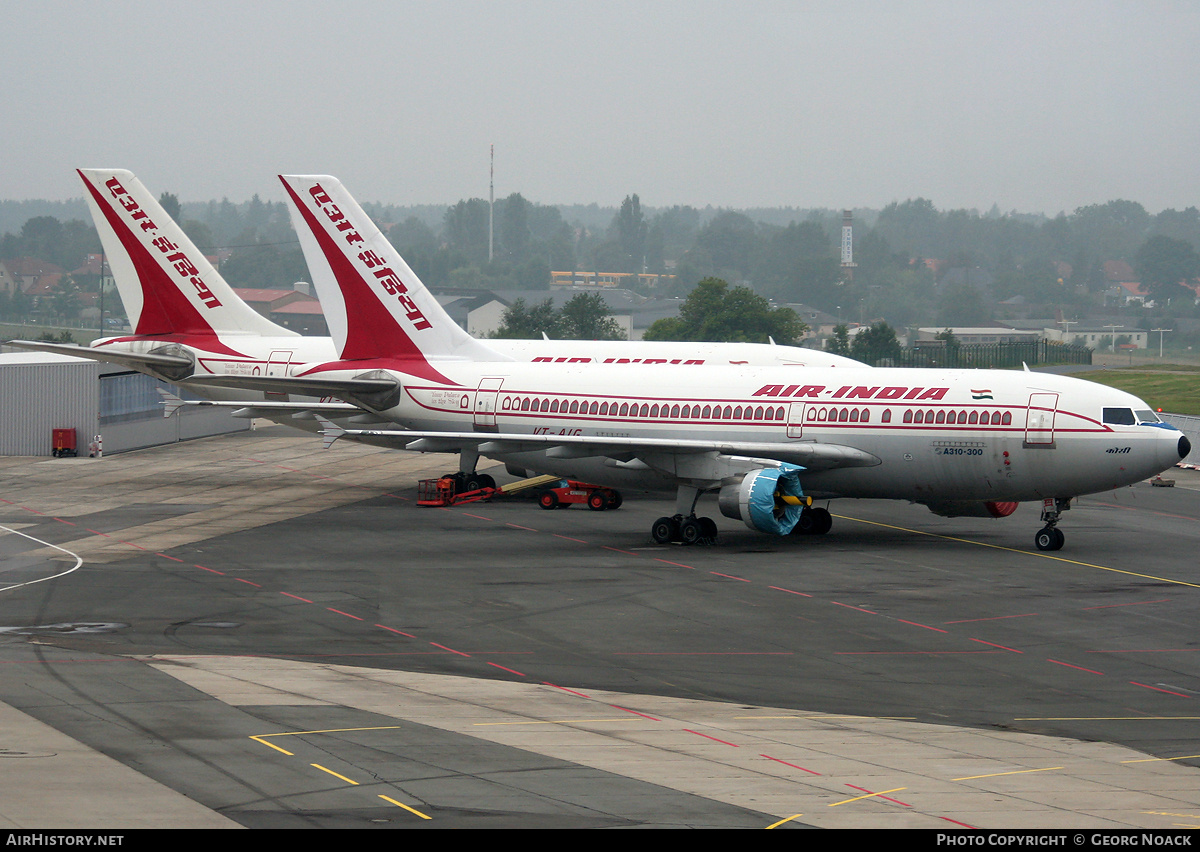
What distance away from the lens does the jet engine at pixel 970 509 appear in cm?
4597

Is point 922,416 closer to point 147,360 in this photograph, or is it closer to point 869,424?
point 869,424

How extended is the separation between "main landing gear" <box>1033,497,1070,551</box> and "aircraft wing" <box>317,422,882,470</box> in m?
5.69

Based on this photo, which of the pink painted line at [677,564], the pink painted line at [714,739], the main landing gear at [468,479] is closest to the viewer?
the pink painted line at [714,739]

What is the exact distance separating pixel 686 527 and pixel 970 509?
10.1 meters

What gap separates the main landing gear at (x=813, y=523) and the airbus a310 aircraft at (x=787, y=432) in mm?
71

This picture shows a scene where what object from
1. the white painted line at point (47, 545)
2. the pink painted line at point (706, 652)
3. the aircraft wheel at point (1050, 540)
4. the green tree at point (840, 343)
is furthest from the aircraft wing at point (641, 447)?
the green tree at point (840, 343)

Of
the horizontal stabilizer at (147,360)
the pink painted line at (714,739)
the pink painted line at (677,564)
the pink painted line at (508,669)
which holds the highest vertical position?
the horizontal stabilizer at (147,360)

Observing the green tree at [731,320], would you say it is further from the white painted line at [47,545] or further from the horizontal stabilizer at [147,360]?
the white painted line at [47,545]

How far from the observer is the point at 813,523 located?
46906 mm

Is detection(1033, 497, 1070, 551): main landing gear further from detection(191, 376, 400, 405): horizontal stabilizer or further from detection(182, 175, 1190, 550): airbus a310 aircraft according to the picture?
detection(191, 376, 400, 405): horizontal stabilizer

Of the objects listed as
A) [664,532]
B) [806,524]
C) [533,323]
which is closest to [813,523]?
[806,524]

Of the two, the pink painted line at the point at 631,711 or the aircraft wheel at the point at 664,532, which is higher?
the aircraft wheel at the point at 664,532

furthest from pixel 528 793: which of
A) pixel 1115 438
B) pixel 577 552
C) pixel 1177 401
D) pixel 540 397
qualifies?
pixel 1177 401
